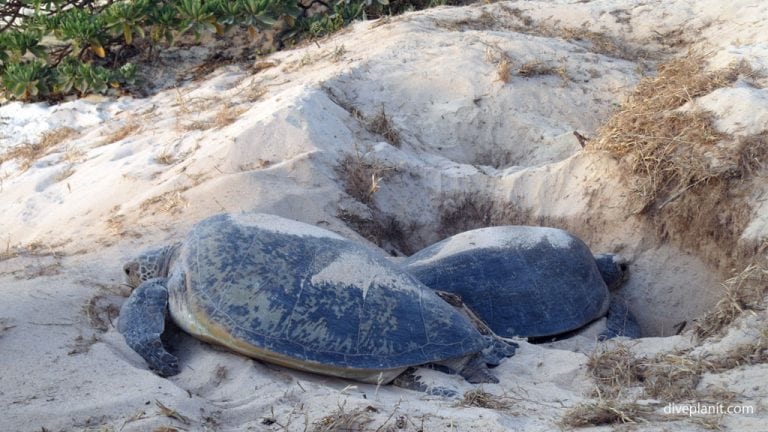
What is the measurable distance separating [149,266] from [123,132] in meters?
2.36

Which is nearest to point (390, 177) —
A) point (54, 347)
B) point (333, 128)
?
point (333, 128)

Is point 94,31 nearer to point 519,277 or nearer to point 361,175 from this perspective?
point 361,175

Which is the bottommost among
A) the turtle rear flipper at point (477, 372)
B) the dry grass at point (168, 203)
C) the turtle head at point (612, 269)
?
the turtle head at point (612, 269)

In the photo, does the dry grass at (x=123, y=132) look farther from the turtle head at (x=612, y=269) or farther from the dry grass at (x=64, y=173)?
the turtle head at (x=612, y=269)

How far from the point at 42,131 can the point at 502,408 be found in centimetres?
474

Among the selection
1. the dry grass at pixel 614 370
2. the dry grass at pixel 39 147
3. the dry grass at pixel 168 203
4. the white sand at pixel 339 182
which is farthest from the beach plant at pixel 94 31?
the dry grass at pixel 614 370

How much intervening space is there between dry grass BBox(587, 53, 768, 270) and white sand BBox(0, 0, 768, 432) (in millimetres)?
107

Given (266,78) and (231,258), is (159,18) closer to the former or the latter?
(266,78)

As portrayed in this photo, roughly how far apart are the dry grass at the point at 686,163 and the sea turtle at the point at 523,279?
0.57m

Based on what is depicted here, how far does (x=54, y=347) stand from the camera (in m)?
2.74

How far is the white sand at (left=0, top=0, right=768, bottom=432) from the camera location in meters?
2.49

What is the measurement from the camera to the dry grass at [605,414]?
2250mm

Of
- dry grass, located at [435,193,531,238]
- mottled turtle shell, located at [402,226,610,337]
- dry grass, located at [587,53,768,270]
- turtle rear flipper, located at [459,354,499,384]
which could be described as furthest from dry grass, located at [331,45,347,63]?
turtle rear flipper, located at [459,354,499,384]

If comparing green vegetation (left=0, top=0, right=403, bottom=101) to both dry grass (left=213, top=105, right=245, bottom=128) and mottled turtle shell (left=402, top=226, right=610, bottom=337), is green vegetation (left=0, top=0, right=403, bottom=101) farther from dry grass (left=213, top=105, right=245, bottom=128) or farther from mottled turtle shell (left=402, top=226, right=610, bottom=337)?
mottled turtle shell (left=402, top=226, right=610, bottom=337)
